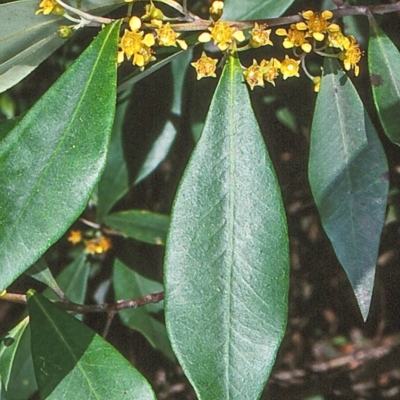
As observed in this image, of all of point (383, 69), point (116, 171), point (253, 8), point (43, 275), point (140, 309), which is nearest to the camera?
point (383, 69)

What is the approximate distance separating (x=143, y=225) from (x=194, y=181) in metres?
0.59

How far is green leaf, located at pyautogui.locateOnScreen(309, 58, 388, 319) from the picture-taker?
113cm

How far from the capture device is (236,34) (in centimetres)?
100

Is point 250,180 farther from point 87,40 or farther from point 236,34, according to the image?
point 87,40

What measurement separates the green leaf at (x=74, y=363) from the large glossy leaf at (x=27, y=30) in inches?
17.0

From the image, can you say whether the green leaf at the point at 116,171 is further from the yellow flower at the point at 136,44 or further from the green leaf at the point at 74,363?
the yellow flower at the point at 136,44

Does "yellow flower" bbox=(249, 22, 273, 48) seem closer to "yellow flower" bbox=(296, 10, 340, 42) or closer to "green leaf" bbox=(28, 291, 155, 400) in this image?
"yellow flower" bbox=(296, 10, 340, 42)

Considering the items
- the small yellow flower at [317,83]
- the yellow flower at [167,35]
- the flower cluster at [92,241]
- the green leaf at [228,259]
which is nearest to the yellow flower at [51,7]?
the yellow flower at [167,35]

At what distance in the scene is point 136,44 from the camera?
39.5 inches

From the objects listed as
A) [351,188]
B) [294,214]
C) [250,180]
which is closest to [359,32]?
[351,188]

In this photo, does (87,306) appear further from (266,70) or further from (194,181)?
(266,70)

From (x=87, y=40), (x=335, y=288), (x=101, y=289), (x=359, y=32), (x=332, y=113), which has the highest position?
(x=87, y=40)

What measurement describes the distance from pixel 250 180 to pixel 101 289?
3.04ft

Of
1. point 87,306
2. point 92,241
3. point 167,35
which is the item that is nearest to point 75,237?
point 92,241
